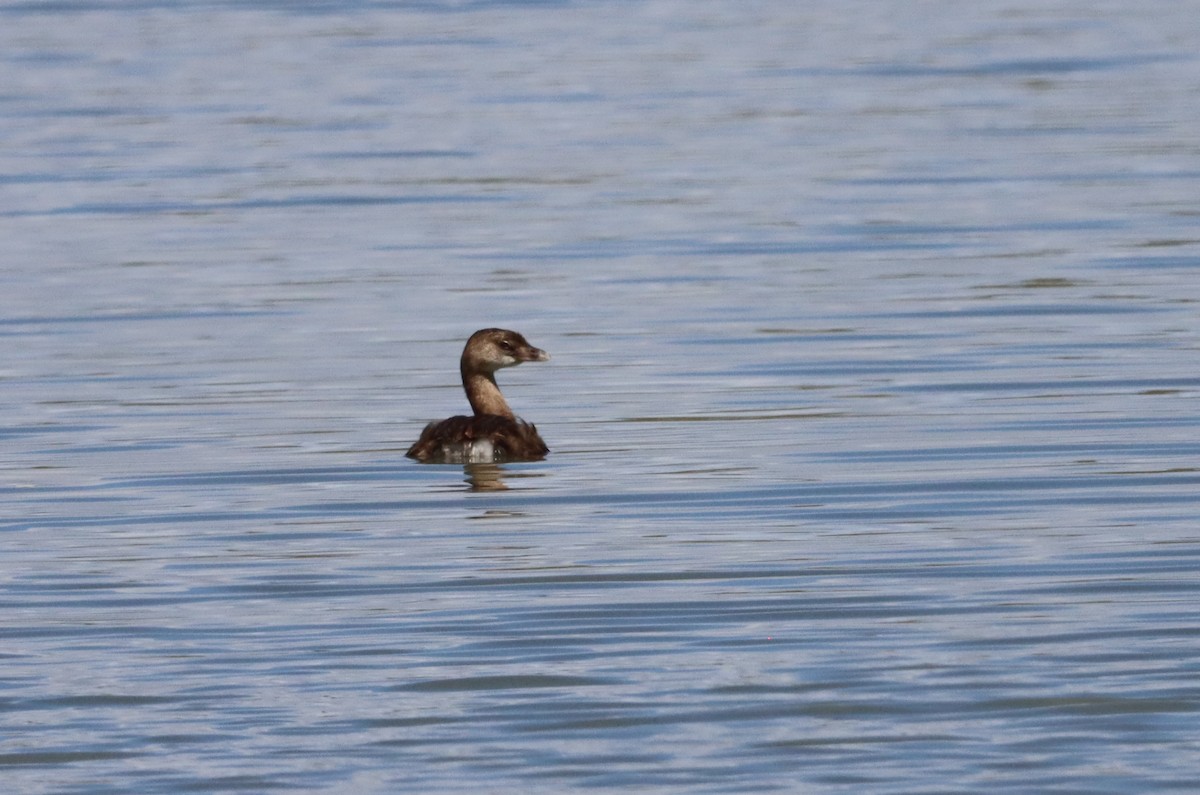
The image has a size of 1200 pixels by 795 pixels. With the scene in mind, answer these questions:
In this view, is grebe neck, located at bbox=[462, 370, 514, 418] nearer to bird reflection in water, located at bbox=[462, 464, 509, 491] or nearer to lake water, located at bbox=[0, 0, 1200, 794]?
lake water, located at bbox=[0, 0, 1200, 794]

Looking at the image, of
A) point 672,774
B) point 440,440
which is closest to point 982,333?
point 440,440

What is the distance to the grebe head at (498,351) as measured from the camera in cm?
1439

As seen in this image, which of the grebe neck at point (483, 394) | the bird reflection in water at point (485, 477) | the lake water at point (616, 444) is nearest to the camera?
the lake water at point (616, 444)

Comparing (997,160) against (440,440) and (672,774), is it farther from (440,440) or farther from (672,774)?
(672,774)

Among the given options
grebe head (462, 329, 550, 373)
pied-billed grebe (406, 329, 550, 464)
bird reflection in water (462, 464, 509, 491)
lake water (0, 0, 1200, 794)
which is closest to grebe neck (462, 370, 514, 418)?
grebe head (462, 329, 550, 373)

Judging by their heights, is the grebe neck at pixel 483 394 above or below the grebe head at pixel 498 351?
below

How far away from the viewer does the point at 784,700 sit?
8.24 m

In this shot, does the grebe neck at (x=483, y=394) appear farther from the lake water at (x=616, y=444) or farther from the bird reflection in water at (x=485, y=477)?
the bird reflection in water at (x=485, y=477)

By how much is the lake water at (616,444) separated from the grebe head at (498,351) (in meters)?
0.45

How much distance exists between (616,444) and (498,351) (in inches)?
47.0

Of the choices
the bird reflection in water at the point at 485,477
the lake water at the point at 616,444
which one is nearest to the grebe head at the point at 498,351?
the lake water at the point at 616,444

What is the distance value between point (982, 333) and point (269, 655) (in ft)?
27.4

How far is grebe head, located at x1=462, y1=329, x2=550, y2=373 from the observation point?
14391 mm

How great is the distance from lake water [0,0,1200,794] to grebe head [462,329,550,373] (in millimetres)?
453
